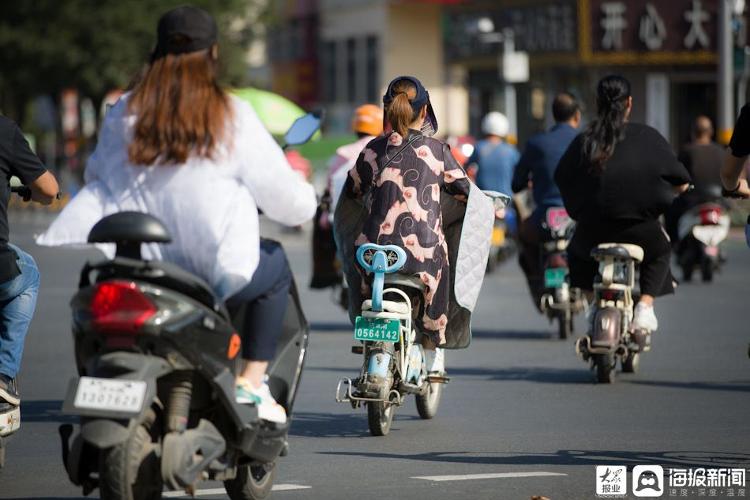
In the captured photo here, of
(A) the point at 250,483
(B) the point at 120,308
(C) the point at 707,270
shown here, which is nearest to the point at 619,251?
(A) the point at 250,483

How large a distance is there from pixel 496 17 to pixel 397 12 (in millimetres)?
12024

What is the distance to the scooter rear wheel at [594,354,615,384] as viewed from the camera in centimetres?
1181

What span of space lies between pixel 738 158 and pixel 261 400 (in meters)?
2.79

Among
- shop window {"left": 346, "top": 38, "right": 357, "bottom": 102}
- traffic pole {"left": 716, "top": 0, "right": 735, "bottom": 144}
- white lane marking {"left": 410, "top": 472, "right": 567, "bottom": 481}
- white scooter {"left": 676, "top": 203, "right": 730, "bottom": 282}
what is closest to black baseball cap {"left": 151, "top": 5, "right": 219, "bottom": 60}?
white lane marking {"left": 410, "top": 472, "right": 567, "bottom": 481}

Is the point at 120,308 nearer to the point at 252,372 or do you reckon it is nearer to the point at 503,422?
the point at 252,372

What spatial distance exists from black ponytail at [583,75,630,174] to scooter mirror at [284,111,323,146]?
4298 millimetres

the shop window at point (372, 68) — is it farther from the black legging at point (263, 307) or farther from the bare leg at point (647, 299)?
the black legging at point (263, 307)

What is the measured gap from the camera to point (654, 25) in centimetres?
4047

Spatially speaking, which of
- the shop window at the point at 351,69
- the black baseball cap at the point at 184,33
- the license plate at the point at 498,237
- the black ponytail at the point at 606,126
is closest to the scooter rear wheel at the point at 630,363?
the black ponytail at the point at 606,126

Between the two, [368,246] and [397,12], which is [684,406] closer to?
[368,246]

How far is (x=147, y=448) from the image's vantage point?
648 centimetres

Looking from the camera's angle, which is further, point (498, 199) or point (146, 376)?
point (498, 199)

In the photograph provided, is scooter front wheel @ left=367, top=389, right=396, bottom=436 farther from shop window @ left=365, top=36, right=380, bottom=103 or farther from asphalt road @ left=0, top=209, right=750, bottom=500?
shop window @ left=365, top=36, right=380, bottom=103

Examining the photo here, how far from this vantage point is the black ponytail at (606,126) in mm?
11750
